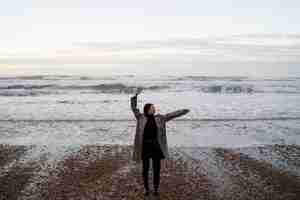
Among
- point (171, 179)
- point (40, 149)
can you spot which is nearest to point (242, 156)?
point (171, 179)

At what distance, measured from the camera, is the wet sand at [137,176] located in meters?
8.27

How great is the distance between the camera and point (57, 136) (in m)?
16.3

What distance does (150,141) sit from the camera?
765cm

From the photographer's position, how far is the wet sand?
27.1 ft

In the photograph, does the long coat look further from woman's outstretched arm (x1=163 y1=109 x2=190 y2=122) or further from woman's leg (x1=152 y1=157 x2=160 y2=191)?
woman's leg (x1=152 y1=157 x2=160 y2=191)

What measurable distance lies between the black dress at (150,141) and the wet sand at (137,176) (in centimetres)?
92

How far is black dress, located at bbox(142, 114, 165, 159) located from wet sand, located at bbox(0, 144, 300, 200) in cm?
92

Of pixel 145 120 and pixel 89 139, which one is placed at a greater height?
pixel 145 120

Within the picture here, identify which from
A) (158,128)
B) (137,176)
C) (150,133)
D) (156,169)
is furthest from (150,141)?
(137,176)

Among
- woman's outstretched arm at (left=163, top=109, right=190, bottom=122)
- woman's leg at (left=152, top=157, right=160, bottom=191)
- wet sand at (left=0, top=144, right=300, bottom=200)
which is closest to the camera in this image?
woman's outstretched arm at (left=163, top=109, right=190, bottom=122)

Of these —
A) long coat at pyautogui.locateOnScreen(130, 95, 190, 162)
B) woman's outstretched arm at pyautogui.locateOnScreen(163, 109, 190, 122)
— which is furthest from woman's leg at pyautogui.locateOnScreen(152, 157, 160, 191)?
woman's outstretched arm at pyautogui.locateOnScreen(163, 109, 190, 122)

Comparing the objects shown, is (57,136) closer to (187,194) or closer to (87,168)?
(87,168)

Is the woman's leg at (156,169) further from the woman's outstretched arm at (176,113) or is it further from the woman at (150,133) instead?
the woman's outstretched arm at (176,113)

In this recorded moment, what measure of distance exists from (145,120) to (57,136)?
949 cm
